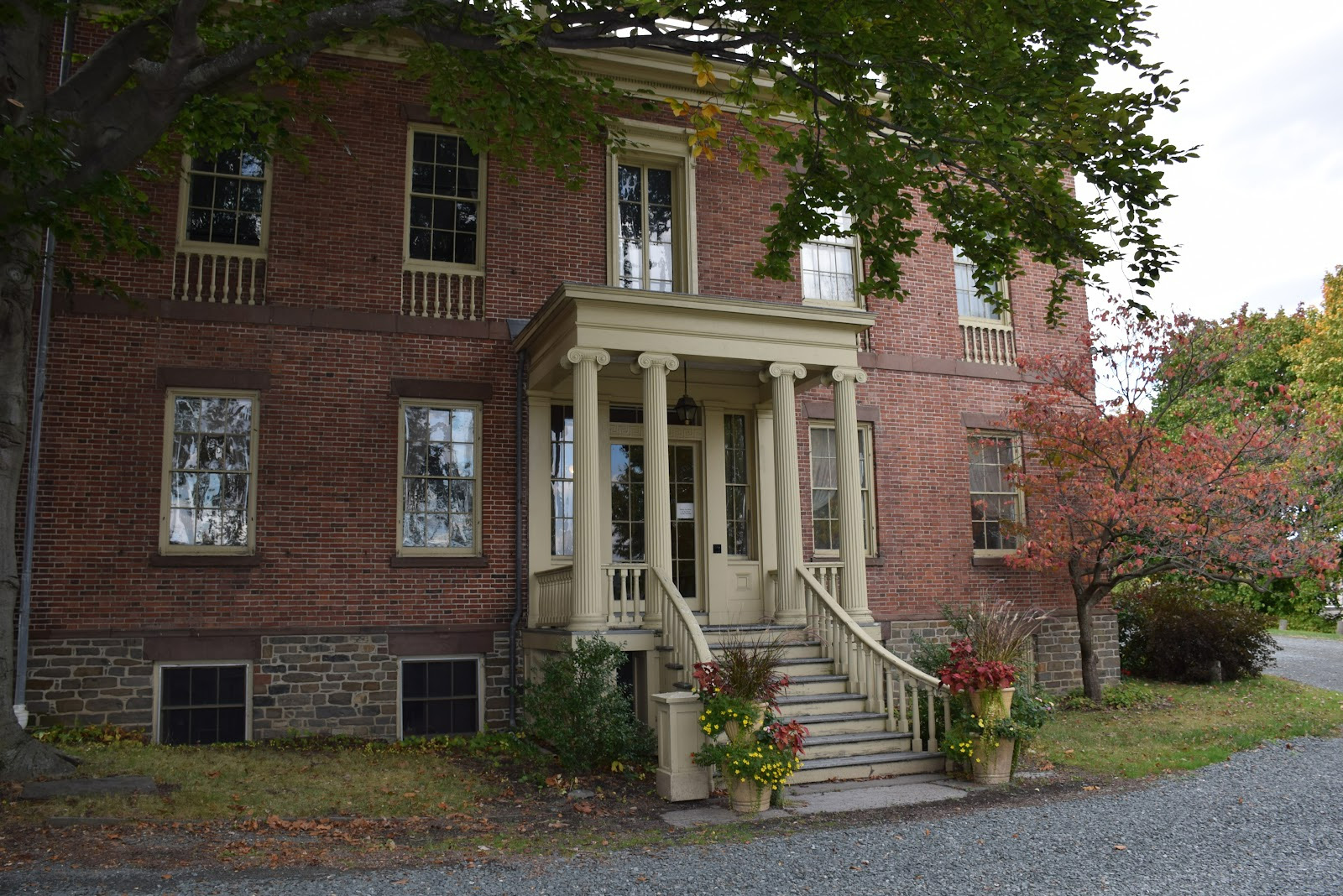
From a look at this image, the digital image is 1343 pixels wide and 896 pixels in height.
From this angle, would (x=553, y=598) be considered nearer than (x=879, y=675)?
No

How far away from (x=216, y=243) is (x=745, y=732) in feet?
27.8

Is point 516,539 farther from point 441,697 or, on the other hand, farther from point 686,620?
point 686,620

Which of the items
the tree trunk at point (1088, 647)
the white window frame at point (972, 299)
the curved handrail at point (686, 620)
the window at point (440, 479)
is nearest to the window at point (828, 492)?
the white window frame at point (972, 299)

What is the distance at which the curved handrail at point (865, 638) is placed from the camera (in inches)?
384

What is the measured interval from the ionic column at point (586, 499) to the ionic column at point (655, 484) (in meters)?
0.50

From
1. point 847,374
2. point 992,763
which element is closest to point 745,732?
point 992,763

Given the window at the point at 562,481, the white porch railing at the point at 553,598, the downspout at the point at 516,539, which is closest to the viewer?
the white porch railing at the point at 553,598

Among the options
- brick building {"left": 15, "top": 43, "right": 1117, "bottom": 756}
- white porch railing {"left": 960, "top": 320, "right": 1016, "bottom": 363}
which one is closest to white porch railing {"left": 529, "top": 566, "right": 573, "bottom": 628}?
brick building {"left": 15, "top": 43, "right": 1117, "bottom": 756}

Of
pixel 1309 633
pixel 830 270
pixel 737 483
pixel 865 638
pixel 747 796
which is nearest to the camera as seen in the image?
pixel 747 796

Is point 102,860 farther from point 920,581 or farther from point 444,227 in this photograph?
point 920,581

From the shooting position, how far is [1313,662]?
20.3 m

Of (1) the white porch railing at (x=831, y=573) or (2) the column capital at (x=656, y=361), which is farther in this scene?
(1) the white porch railing at (x=831, y=573)

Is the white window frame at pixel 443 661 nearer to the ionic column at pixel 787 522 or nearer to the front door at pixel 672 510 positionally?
the front door at pixel 672 510

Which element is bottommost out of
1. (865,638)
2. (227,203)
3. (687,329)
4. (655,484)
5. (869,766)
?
(869,766)
